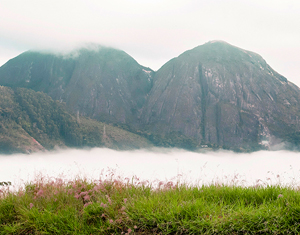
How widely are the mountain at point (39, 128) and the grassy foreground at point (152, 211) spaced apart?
2894 inches

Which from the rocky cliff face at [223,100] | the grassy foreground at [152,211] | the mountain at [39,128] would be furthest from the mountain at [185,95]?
the grassy foreground at [152,211]

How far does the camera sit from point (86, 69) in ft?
442

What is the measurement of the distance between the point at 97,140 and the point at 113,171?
86.1 m

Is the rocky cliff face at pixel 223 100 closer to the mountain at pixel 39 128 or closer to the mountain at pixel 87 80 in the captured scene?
the mountain at pixel 87 80

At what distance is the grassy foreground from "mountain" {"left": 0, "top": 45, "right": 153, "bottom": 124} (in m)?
112

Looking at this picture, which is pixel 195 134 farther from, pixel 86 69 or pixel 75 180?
pixel 75 180

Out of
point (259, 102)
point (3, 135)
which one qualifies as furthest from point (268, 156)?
point (3, 135)

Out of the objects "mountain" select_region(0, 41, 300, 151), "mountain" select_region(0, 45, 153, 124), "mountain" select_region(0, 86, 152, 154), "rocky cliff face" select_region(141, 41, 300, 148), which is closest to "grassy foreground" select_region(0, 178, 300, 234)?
"mountain" select_region(0, 86, 152, 154)

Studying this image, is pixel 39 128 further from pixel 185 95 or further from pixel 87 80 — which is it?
pixel 185 95

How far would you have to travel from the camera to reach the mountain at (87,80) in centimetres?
11662

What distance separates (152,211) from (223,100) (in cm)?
12021

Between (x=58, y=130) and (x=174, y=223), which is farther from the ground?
(x=174, y=223)

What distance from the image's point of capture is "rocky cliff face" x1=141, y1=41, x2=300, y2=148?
352 feet

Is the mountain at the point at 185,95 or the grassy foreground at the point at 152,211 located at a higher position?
the mountain at the point at 185,95
